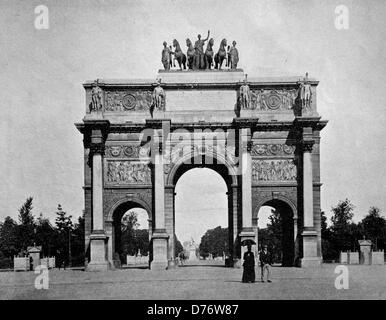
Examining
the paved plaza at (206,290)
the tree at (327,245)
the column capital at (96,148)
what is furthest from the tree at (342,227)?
the paved plaza at (206,290)

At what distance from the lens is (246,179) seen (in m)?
33.9

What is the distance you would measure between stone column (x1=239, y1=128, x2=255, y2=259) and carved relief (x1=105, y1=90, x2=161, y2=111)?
5396 mm

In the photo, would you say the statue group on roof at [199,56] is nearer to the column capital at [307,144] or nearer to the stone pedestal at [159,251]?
the column capital at [307,144]

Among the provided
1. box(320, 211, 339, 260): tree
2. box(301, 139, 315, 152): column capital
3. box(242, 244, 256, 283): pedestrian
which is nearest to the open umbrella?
box(301, 139, 315, 152): column capital

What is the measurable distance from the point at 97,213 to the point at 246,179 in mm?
7874

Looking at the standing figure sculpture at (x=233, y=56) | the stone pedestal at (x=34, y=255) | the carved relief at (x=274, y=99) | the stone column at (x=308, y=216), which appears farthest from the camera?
the stone pedestal at (x=34, y=255)

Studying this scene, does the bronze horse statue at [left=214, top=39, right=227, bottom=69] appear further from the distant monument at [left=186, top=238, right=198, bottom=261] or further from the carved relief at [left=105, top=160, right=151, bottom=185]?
the distant monument at [left=186, top=238, right=198, bottom=261]

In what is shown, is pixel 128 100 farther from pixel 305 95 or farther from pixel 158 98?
pixel 305 95

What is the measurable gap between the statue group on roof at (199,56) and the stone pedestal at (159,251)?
9.12 meters

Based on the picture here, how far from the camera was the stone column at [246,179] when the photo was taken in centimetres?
3369

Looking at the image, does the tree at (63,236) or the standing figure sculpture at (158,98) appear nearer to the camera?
the standing figure sculpture at (158,98)

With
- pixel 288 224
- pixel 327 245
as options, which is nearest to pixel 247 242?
pixel 288 224

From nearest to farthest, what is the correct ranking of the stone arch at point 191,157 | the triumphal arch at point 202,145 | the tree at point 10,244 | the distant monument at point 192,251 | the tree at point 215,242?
1. the triumphal arch at point 202,145
2. the stone arch at point 191,157
3. the tree at point 10,244
4. the distant monument at point 192,251
5. the tree at point 215,242
